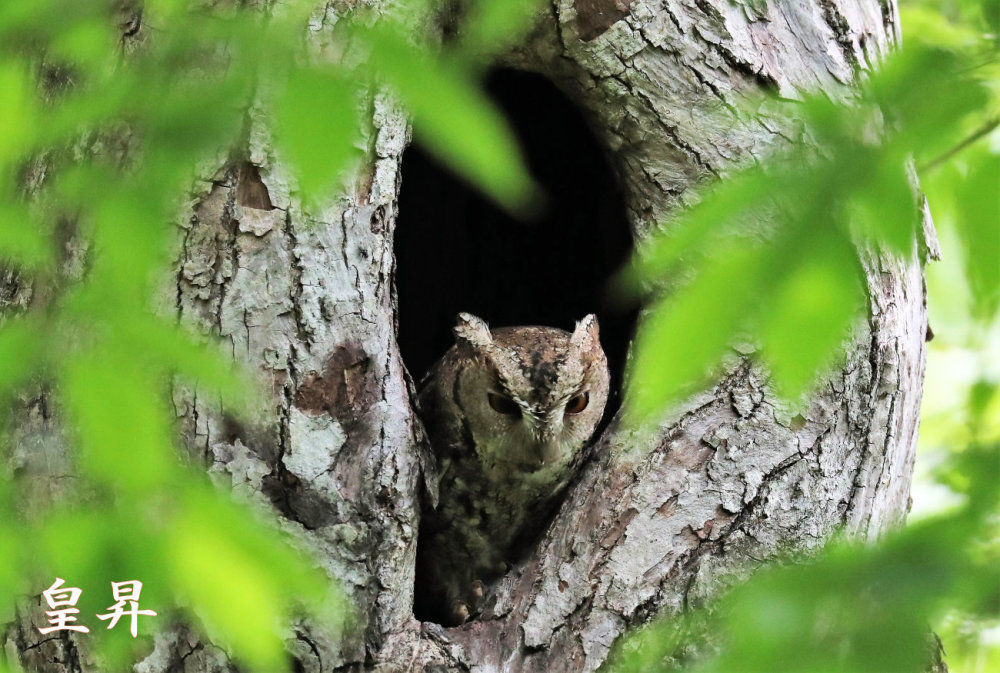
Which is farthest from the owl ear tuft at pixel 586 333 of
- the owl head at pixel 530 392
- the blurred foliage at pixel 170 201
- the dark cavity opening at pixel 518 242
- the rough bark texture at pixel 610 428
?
the blurred foliage at pixel 170 201

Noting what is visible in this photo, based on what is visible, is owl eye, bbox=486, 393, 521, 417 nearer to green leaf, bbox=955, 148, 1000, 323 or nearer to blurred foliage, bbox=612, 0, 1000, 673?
blurred foliage, bbox=612, 0, 1000, 673

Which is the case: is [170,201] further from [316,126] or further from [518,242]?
[518,242]

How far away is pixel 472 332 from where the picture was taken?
2361 mm

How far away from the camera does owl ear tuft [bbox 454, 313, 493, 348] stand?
2.34m

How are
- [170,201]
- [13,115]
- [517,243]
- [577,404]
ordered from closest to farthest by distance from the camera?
[170,201]
[13,115]
[577,404]
[517,243]

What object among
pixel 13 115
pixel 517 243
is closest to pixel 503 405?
pixel 517 243

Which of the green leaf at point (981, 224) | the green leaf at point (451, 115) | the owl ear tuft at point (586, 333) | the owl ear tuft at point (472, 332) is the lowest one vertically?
the owl ear tuft at point (472, 332)

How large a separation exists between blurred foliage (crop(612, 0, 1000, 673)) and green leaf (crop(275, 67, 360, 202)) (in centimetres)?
24

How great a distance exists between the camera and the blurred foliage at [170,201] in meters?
0.77

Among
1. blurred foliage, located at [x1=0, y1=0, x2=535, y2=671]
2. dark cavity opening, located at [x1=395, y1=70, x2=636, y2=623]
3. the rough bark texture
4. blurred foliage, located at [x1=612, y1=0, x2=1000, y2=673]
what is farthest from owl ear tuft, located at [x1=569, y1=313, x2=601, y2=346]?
blurred foliage, located at [x1=612, y1=0, x2=1000, y2=673]

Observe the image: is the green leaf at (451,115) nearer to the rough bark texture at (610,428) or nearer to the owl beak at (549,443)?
the rough bark texture at (610,428)

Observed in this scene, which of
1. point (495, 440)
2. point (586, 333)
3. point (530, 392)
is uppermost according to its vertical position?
point (586, 333)

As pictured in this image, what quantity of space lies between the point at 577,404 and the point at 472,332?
28cm

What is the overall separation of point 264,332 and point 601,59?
88 centimetres
